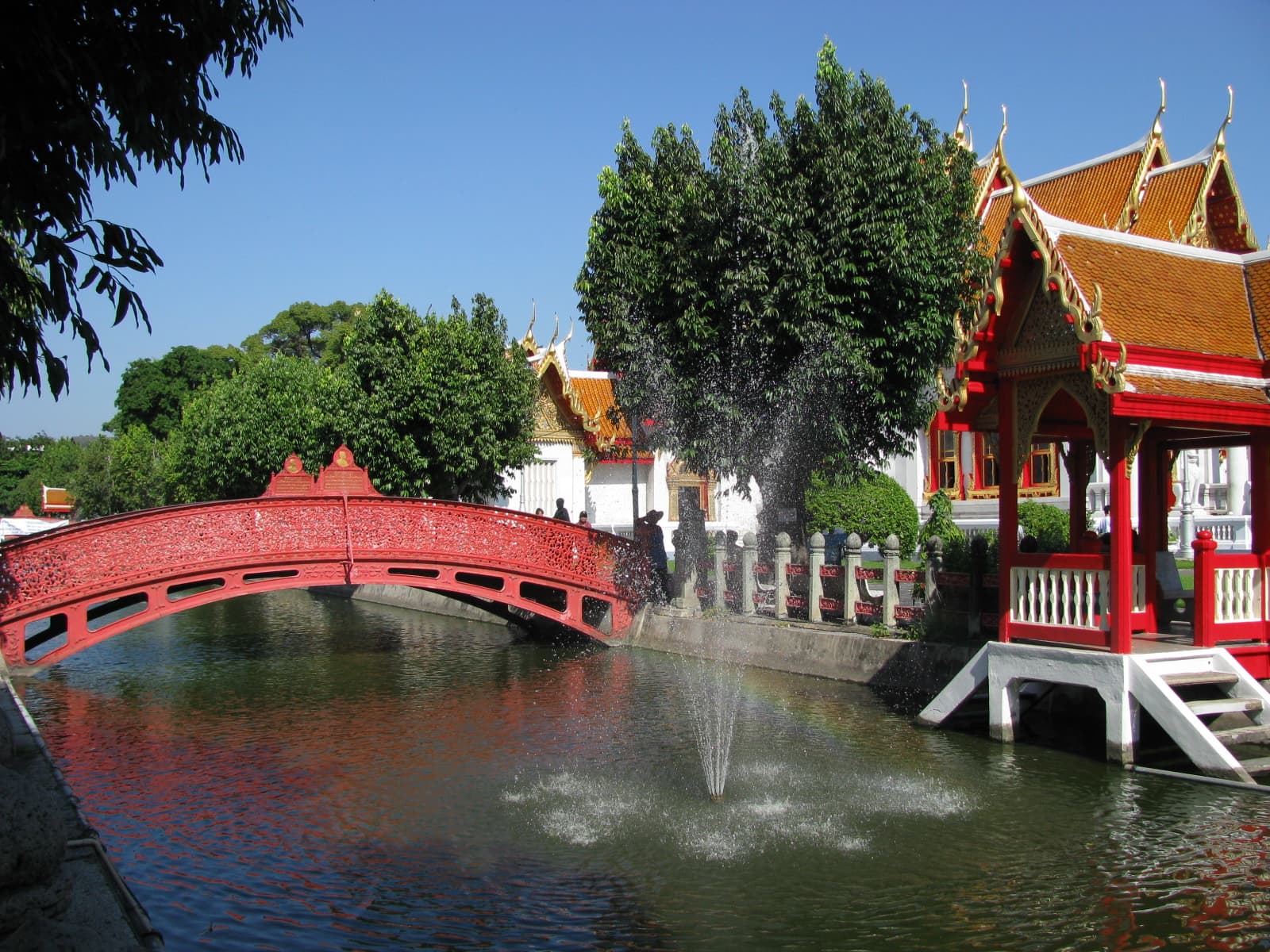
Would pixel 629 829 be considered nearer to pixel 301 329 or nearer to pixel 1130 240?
pixel 1130 240

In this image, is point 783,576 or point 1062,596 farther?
point 783,576

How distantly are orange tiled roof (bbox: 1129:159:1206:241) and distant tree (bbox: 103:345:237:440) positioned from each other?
48817mm

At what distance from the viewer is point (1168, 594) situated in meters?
13.5

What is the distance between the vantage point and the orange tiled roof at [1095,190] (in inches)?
1250

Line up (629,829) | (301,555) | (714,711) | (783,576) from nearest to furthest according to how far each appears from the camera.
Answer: (629,829), (714,711), (783,576), (301,555)

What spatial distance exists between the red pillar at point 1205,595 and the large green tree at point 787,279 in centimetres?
673

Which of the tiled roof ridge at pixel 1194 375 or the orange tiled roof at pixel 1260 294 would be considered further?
the orange tiled roof at pixel 1260 294

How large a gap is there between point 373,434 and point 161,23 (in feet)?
69.7

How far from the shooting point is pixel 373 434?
27281 mm

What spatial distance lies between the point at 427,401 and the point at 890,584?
1362 centimetres

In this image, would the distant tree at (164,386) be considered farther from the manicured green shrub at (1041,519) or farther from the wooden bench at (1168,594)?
the wooden bench at (1168,594)

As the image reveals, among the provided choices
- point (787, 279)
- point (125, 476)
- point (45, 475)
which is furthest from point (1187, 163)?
point (45, 475)

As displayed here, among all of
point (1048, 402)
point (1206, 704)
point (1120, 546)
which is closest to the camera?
point (1206, 704)

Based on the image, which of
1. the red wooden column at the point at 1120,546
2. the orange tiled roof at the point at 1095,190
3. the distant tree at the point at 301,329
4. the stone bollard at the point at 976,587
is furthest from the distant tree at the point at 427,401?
the distant tree at the point at 301,329
